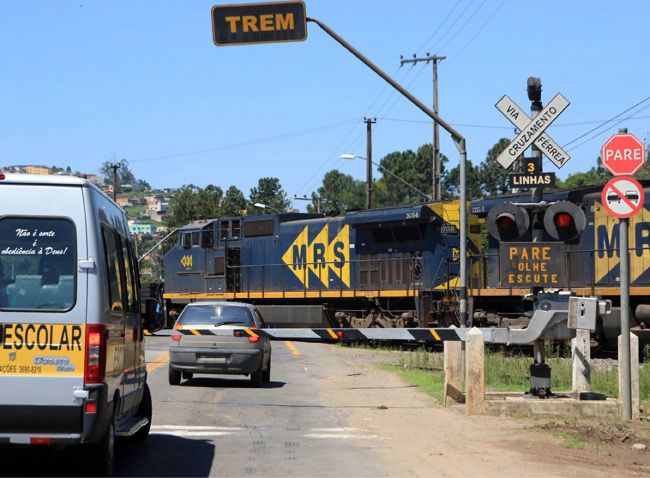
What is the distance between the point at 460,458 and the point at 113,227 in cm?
421

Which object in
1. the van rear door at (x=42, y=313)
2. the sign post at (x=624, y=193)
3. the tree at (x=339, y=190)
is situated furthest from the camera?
the tree at (x=339, y=190)

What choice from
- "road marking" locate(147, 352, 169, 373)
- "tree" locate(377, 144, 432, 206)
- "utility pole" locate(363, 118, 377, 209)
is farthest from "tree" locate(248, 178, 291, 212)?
"road marking" locate(147, 352, 169, 373)

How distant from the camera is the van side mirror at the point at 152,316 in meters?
9.71

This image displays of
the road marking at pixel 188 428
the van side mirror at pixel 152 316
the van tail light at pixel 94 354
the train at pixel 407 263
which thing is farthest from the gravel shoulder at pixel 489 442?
the van tail light at pixel 94 354

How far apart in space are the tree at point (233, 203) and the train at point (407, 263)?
60.5m

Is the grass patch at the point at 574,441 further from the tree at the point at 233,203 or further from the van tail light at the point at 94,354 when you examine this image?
the tree at the point at 233,203

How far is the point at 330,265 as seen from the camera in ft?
105

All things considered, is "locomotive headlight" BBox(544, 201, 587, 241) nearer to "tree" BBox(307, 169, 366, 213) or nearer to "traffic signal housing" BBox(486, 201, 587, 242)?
"traffic signal housing" BBox(486, 201, 587, 242)

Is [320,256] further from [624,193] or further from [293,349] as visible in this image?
[624,193]

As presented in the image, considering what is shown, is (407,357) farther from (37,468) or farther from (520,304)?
(37,468)

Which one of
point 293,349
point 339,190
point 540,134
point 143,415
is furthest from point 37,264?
point 339,190

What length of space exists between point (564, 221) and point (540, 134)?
1576 mm

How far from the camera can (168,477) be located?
8219 millimetres

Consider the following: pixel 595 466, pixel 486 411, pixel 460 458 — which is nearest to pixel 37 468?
pixel 460 458
